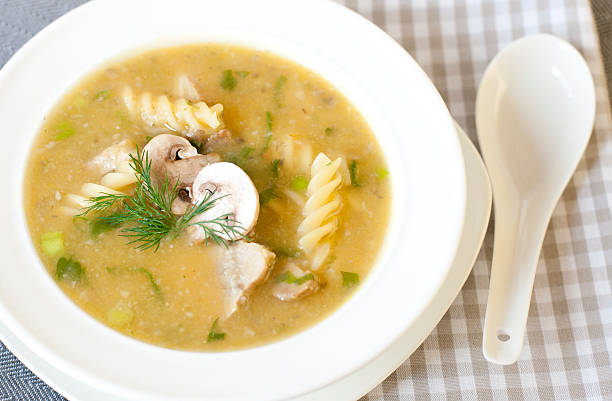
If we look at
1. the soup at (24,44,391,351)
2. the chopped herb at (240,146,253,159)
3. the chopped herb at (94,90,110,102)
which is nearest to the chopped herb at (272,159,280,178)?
the soup at (24,44,391,351)

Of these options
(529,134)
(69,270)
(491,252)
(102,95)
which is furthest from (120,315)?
(529,134)

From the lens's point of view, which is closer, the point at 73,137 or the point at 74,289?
the point at 74,289

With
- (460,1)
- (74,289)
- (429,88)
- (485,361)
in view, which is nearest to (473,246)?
(485,361)

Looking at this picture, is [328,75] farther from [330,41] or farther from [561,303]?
[561,303]

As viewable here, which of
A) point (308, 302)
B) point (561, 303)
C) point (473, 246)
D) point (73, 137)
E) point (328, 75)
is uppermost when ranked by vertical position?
point (73, 137)

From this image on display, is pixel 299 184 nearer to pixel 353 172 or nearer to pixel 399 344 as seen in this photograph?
pixel 353 172
